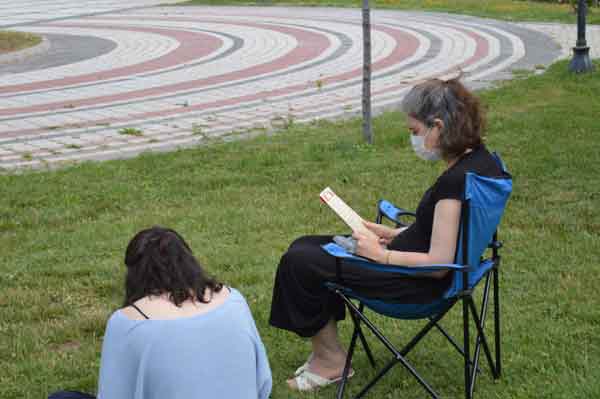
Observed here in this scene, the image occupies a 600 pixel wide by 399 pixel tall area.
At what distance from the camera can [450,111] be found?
376 cm

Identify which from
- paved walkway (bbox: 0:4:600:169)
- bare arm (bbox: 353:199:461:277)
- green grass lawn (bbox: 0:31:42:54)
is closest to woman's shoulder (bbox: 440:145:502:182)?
bare arm (bbox: 353:199:461:277)

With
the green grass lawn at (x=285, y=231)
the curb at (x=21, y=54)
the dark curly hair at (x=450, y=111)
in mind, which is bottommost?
the green grass lawn at (x=285, y=231)

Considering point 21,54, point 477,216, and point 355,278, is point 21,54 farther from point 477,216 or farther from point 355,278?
point 477,216

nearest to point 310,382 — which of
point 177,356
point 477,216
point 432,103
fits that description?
point 477,216

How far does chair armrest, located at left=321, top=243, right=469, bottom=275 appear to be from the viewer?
3.61 m

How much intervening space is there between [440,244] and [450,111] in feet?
1.70

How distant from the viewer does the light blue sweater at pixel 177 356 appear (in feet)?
9.08

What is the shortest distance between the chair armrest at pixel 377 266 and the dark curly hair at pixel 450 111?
1.63ft

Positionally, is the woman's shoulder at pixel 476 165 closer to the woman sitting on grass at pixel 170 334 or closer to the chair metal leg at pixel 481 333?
the chair metal leg at pixel 481 333

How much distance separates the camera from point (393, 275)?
3.82 meters

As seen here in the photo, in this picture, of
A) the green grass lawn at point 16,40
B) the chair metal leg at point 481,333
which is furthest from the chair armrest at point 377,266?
the green grass lawn at point 16,40

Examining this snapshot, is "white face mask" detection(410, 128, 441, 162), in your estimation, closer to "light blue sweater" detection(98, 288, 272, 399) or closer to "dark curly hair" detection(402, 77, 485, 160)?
"dark curly hair" detection(402, 77, 485, 160)

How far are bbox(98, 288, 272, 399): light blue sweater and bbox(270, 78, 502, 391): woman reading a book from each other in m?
1.02

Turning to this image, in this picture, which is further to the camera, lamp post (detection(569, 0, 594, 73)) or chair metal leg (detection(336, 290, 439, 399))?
lamp post (detection(569, 0, 594, 73))
